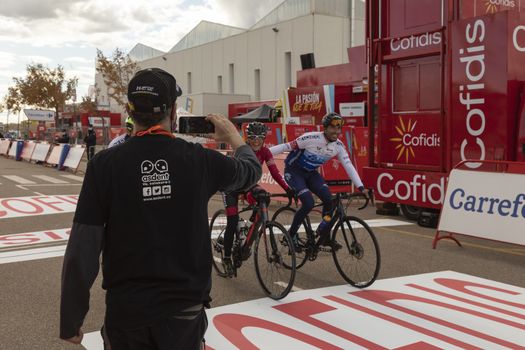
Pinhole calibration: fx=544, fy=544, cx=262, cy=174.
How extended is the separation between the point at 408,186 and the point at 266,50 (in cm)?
3764

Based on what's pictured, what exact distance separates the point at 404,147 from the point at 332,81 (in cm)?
1380

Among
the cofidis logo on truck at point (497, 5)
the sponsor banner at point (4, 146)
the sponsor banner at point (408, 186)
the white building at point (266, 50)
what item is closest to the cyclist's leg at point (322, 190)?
the sponsor banner at point (408, 186)

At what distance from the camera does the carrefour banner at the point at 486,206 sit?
7.25 meters

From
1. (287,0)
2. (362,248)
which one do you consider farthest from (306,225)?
(287,0)

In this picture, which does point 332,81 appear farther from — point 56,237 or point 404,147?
point 56,237

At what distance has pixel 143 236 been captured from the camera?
6.75ft

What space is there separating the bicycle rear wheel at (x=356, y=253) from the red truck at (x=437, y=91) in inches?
157

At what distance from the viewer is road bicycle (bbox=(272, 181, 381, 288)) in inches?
229

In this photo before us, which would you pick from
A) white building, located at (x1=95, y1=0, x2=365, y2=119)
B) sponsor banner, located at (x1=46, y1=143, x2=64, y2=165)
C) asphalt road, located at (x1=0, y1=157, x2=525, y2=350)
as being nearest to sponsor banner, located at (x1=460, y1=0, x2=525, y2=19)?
asphalt road, located at (x1=0, y1=157, x2=525, y2=350)

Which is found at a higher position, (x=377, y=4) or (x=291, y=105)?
(x=377, y=4)

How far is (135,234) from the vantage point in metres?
2.06

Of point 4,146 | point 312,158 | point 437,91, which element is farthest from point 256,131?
point 4,146

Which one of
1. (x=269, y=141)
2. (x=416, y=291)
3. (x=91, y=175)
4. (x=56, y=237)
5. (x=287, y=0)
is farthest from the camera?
(x=287, y=0)

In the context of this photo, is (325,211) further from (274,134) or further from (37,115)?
(37,115)
